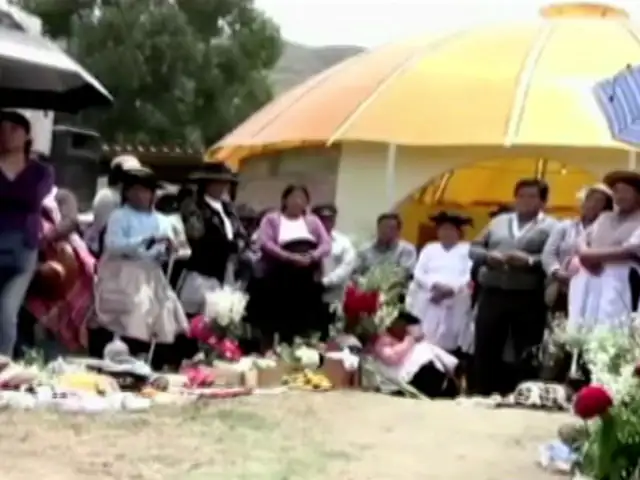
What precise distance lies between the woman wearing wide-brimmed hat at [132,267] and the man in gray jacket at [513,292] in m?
1.97

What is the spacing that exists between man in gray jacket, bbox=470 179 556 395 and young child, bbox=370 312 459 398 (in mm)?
215

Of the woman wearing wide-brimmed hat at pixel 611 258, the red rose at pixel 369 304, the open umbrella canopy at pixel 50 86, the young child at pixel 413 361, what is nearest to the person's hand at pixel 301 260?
the red rose at pixel 369 304

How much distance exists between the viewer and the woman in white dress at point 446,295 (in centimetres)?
1003

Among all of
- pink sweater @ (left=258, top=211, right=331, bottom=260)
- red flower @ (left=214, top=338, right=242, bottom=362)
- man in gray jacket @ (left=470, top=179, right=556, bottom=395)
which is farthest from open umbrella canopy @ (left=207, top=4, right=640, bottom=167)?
red flower @ (left=214, top=338, right=242, bottom=362)

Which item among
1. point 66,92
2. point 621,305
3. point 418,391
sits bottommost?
point 418,391

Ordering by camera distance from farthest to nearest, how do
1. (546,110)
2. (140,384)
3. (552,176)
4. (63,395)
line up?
(552,176), (546,110), (140,384), (63,395)

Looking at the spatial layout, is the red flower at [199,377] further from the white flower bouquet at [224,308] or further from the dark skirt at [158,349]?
the white flower bouquet at [224,308]

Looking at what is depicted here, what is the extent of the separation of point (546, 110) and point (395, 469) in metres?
6.98

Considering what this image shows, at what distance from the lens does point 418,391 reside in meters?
8.95

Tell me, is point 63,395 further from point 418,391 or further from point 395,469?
point 418,391

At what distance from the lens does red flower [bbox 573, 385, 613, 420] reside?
4.38m

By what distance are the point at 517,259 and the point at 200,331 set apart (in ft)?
6.57

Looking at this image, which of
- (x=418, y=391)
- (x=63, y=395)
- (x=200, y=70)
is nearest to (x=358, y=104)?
(x=418, y=391)

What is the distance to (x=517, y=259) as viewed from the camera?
8.73m
